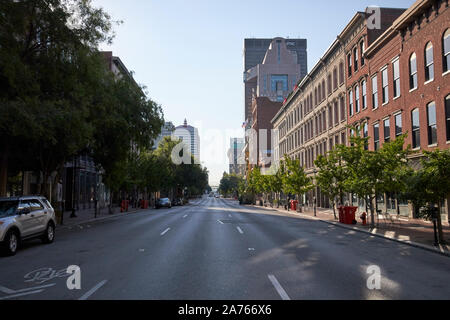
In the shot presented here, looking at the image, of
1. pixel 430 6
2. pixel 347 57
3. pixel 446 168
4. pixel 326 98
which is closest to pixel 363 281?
pixel 446 168

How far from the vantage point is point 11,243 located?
11609 mm

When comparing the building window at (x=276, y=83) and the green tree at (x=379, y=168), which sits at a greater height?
the building window at (x=276, y=83)

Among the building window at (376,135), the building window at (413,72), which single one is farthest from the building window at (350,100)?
the building window at (413,72)

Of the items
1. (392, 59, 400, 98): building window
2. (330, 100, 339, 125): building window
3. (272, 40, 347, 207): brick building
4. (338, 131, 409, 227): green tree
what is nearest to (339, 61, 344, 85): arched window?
(272, 40, 347, 207): brick building

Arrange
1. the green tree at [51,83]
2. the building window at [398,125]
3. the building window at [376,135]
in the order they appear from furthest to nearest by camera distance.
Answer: the building window at [376,135] < the building window at [398,125] < the green tree at [51,83]

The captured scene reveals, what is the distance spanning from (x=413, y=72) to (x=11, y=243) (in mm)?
24785

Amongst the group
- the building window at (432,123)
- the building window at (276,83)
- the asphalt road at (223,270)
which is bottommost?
the asphalt road at (223,270)

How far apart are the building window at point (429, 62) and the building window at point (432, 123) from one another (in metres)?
1.72

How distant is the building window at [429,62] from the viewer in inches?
911

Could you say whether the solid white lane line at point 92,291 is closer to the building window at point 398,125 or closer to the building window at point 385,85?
the building window at point 398,125

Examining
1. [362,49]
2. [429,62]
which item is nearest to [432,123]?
[429,62]

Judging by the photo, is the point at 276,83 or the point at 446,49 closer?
the point at 446,49

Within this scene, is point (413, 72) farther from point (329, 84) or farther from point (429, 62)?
point (329, 84)

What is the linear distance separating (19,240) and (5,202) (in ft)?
5.20
